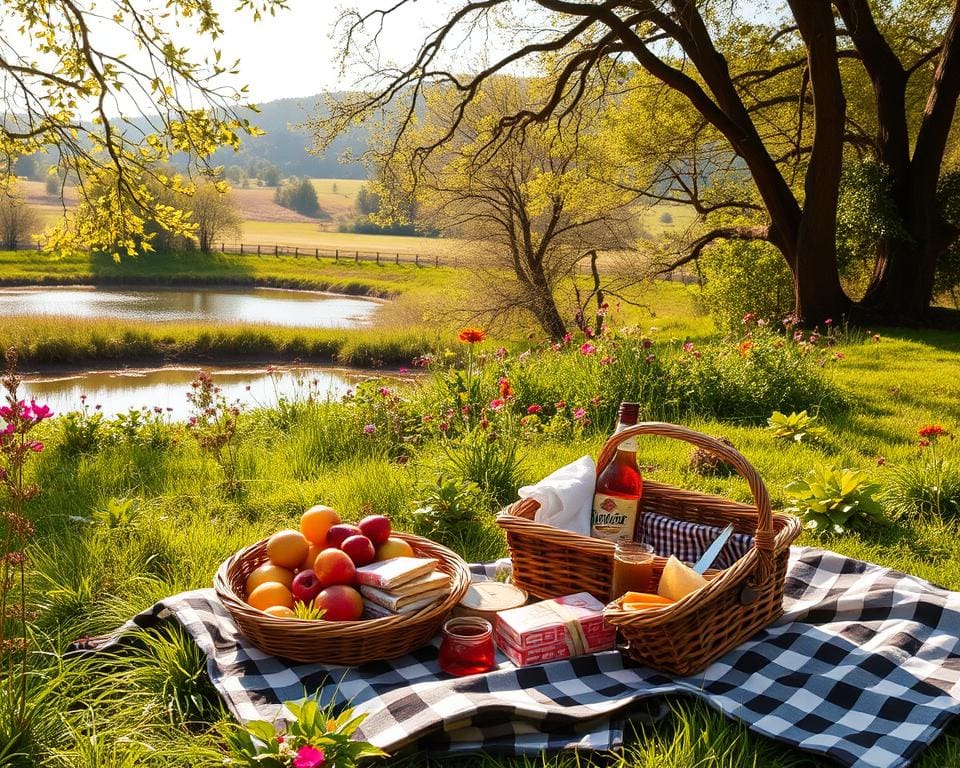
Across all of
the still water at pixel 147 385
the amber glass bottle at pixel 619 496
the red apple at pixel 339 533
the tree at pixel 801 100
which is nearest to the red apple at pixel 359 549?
the red apple at pixel 339 533

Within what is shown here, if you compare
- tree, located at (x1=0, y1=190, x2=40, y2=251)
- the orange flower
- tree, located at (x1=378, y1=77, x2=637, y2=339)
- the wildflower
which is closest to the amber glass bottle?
the wildflower

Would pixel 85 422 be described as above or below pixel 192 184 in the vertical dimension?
below

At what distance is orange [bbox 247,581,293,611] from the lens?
2668 mm

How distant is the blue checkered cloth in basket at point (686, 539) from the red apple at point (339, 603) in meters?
1.18

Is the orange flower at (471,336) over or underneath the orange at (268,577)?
over

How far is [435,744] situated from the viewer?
2.24m

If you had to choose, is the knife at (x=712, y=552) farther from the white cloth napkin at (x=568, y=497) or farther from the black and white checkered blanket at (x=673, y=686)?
the white cloth napkin at (x=568, y=497)

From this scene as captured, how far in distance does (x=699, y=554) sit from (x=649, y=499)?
1.06ft

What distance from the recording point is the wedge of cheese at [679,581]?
251 cm

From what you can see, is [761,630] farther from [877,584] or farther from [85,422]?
[85,422]

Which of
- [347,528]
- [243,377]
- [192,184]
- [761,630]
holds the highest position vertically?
[192,184]

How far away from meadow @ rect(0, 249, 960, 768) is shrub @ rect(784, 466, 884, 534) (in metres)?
0.09

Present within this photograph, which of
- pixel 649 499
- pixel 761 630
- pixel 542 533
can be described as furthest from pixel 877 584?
pixel 542 533

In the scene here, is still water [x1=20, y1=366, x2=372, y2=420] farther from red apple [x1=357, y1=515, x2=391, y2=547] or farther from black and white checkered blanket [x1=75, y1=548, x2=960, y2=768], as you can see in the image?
black and white checkered blanket [x1=75, y1=548, x2=960, y2=768]
